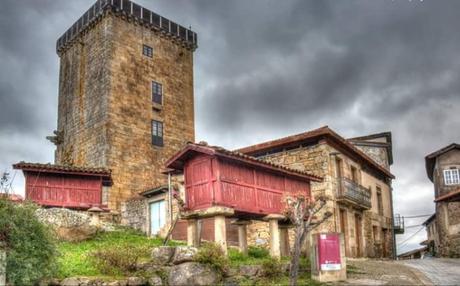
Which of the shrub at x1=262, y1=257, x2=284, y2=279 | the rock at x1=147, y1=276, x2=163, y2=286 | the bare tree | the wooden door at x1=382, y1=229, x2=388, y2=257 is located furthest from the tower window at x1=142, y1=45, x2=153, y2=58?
the rock at x1=147, y1=276, x2=163, y2=286

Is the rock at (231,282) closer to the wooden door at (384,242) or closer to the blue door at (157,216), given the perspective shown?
the blue door at (157,216)

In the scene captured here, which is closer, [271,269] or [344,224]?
[271,269]

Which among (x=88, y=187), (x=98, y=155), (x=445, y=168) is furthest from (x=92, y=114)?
(x=445, y=168)

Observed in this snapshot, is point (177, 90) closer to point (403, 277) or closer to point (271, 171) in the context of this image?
point (271, 171)

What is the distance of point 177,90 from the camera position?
3306cm

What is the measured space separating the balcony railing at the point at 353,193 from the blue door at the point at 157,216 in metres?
8.10

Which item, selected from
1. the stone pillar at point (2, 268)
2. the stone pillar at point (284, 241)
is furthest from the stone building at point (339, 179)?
the stone pillar at point (2, 268)

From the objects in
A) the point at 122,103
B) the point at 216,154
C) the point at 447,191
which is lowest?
the point at 216,154

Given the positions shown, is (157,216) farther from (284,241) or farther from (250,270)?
(250,270)

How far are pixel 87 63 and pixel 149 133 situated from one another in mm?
5841

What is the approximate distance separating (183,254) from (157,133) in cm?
1806

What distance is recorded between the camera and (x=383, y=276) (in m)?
16.0

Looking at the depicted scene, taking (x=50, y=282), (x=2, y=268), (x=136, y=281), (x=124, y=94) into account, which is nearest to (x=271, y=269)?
(x=136, y=281)

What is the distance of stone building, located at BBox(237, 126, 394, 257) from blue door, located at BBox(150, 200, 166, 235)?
4.27m
